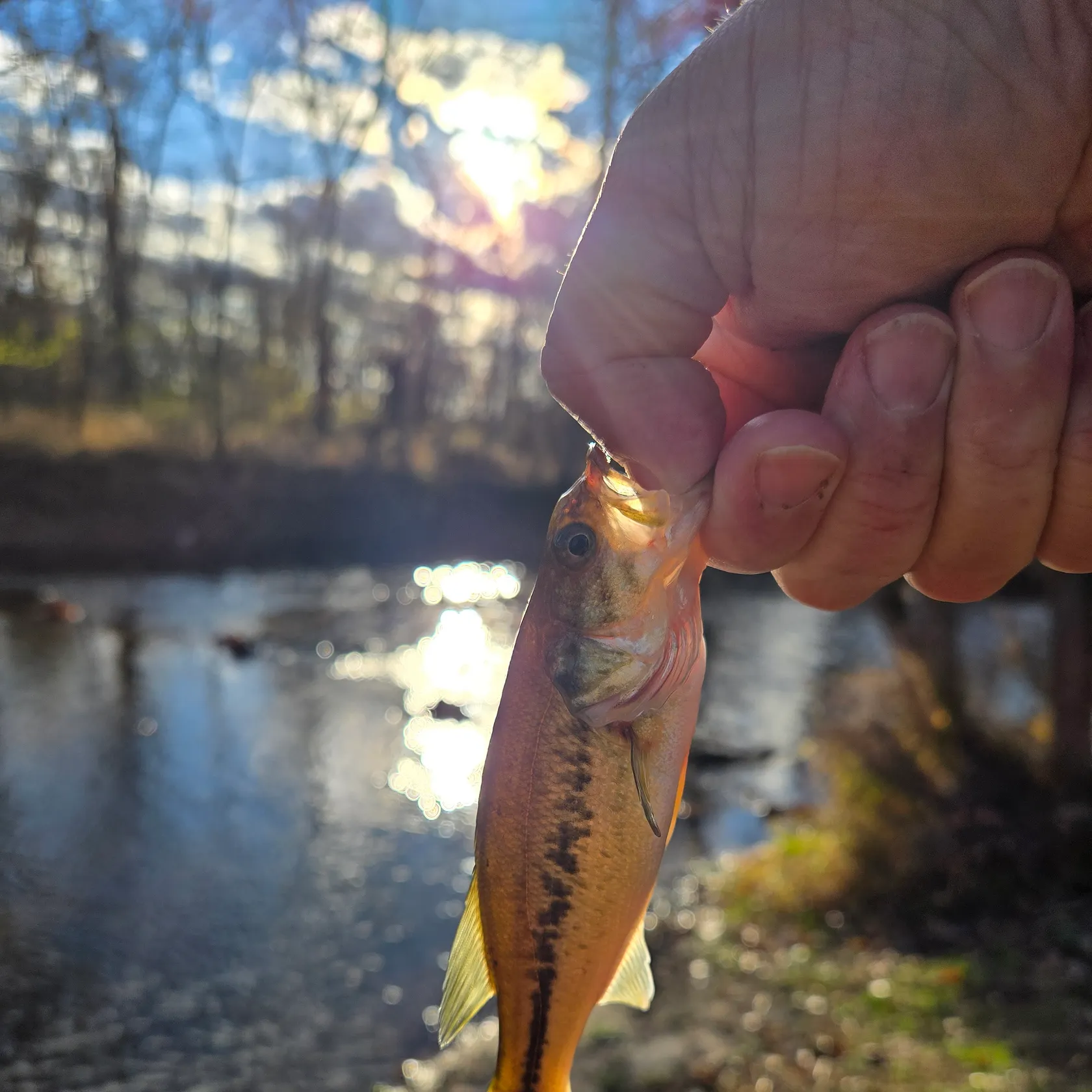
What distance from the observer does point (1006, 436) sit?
205cm

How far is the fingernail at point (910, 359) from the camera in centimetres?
198

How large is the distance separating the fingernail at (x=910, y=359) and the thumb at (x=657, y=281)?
0.36 metres

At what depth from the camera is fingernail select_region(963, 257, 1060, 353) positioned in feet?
6.20

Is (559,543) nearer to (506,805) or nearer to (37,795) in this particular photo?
(506,805)

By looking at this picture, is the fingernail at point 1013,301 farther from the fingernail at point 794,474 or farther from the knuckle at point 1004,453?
the fingernail at point 794,474

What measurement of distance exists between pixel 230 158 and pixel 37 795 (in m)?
27.5

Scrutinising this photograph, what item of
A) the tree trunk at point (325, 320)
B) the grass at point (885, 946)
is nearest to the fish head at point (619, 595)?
the grass at point (885, 946)

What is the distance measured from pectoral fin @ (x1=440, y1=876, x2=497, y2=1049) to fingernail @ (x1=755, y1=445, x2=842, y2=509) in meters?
1.22

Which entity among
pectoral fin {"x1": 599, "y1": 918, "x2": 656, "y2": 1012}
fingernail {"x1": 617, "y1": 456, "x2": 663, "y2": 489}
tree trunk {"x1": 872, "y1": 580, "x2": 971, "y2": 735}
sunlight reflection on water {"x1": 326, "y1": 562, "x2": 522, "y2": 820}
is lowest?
sunlight reflection on water {"x1": 326, "y1": 562, "x2": 522, "y2": 820}

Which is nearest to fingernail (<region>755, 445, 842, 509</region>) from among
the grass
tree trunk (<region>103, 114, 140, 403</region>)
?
the grass

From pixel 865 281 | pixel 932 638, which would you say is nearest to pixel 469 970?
pixel 865 281

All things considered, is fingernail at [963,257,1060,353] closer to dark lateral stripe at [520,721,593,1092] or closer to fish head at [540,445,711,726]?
fish head at [540,445,711,726]

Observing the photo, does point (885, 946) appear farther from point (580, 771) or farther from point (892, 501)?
point (892, 501)

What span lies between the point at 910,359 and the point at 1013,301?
0.75ft
